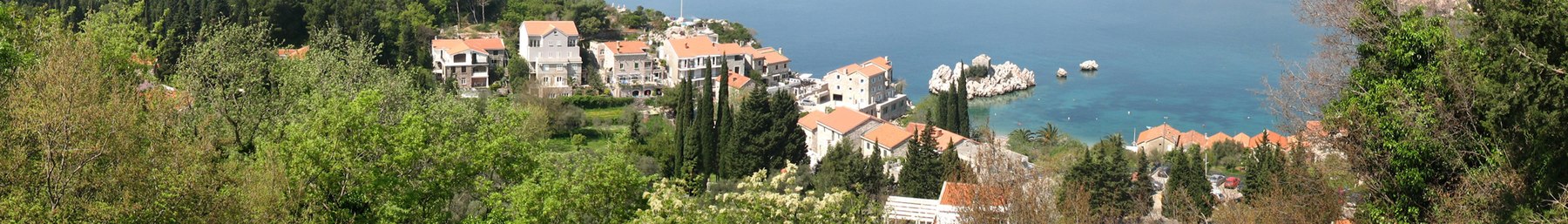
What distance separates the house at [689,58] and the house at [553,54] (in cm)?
262

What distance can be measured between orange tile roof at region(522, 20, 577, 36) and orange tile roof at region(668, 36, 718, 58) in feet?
9.51

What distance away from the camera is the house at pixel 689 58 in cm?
4409

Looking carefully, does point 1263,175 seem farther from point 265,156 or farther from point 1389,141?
point 265,156

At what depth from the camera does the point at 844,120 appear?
36875 millimetres

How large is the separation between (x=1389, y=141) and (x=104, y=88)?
949cm

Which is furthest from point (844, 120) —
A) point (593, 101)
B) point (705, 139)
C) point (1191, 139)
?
point (1191, 139)

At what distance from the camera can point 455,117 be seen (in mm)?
15180

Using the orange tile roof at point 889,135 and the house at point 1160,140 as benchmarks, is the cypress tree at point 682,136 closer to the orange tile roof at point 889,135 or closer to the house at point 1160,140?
the orange tile roof at point 889,135

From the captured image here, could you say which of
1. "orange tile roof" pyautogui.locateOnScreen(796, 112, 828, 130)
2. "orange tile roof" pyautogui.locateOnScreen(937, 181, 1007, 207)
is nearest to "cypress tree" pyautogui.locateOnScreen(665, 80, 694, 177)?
"orange tile roof" pyautogui.locateOnScreen(796, 112, 828, 130)

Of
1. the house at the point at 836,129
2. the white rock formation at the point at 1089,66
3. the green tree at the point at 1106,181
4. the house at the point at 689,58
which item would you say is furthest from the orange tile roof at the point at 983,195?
the white rock formation at the point at 1089,66

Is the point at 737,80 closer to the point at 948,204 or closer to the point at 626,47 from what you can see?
the point at 626,47

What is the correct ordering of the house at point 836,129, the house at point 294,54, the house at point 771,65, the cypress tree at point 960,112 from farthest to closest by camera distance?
1. the house at point 771,65
2. the cypress tree at point 960,112
3. the house at point 836,129
4. the house at point 294,54

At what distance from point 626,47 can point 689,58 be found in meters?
2.07

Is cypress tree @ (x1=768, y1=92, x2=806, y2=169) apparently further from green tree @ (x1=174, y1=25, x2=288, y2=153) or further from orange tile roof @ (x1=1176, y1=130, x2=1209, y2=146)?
green tree @ (x1=174, y1=25, x2=288, y2=153)
